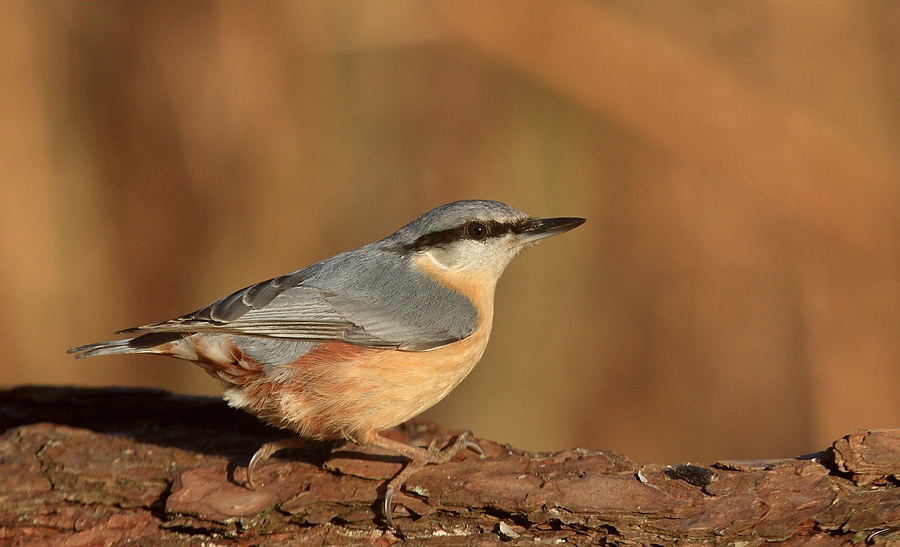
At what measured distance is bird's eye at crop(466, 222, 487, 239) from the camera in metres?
3.50

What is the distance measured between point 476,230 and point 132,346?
5.12 feet

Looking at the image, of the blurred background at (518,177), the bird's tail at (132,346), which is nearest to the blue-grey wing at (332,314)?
the bird's tail at (132,346)

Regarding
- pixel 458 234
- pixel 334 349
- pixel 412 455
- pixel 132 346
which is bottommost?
pixel 412 455

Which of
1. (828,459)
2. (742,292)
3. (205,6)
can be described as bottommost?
(828,459)

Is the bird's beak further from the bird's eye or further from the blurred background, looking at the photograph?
the blurred background

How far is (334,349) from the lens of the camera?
3.06 m

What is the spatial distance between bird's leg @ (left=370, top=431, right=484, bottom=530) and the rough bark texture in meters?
0.04

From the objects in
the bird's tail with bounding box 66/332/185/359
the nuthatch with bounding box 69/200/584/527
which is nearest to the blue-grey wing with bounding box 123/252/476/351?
the nuthatch with bounding box 69/200/584/527

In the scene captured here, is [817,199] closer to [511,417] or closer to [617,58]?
[617,58]

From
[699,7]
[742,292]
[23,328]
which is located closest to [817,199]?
[742,292]

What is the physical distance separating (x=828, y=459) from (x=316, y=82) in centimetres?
443

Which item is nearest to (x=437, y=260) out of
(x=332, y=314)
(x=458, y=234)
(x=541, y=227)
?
(x=458, y=234)

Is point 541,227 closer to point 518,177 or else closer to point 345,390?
point 345,390

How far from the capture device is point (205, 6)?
5465mm
